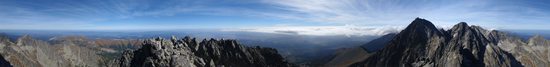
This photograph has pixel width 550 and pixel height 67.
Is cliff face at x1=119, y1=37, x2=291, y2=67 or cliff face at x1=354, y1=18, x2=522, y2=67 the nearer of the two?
cliff face at x1=119, y1=37, x2=291, y2=67

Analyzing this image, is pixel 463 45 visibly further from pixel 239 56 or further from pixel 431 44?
pixel 239 56

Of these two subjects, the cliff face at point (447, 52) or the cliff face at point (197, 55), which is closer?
the cliff face at point (197, 55)

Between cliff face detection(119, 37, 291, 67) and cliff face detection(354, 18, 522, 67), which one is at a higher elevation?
cliff face detection(119, 37, 291, 67)

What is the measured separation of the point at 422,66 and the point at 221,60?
88.7 metres

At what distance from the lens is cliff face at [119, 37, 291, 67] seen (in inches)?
2963

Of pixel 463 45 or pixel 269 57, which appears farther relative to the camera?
pixel 463 45

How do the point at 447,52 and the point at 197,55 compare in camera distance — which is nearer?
the point at 197,55

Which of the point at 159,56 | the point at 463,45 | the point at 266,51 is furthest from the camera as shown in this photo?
the point at 463,45

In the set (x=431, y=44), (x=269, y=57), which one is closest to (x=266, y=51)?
(x=269, y=57)

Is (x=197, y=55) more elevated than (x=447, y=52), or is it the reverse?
(x=197, y=55)

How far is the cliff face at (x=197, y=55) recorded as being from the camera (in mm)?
75250

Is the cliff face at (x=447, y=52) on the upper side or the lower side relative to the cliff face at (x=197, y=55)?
lower

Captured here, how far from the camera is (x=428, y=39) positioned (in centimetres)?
18738

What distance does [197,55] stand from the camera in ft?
286
